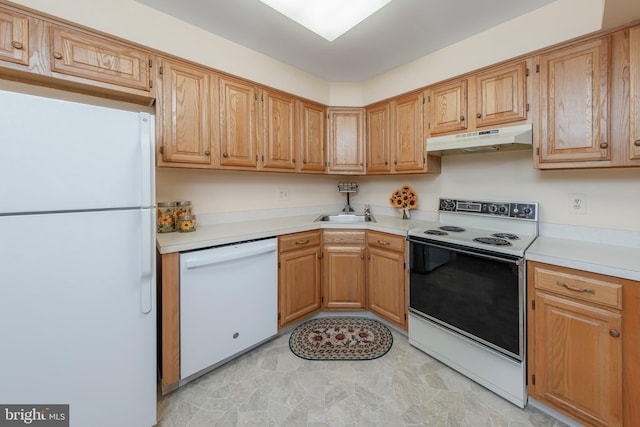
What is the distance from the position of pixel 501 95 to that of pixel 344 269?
1847 mm

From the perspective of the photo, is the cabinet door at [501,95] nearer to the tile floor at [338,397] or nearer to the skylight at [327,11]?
the skylight at [327,11]

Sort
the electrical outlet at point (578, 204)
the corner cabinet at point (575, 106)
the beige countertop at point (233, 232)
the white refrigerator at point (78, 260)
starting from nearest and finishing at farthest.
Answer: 1. the white refrigerator at point (78, 260)
2. the corner cabinet at point (575, 106)
3. the beige countertop at point (233, 232)
4. the electrical outlet at point (578, 204)

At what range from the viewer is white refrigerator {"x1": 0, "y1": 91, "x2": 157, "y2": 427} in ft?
3.20

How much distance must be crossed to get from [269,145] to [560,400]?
8.46 feet

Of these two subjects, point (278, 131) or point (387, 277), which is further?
point (278, 131)

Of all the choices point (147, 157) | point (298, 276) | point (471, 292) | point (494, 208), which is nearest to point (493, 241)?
point (471, 292)

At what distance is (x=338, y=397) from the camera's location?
1.59 metres

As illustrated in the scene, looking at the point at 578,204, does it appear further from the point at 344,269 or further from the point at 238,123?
the point at 238,123

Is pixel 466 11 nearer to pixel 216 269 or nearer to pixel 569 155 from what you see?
pixel 569 155

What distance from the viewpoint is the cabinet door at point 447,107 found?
2.03 meters

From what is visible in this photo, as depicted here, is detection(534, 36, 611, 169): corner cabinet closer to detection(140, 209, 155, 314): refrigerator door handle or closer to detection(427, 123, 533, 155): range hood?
detection(427, 123, 533, 155): range hood

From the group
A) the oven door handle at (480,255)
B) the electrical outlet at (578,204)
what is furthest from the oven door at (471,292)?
the electrical outlet at (578,204)

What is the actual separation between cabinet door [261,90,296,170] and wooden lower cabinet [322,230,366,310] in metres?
0.81

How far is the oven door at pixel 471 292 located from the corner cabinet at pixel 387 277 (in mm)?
99
